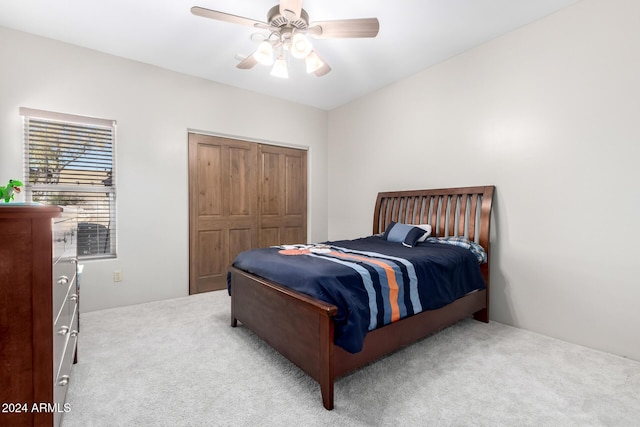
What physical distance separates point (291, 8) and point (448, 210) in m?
2.46

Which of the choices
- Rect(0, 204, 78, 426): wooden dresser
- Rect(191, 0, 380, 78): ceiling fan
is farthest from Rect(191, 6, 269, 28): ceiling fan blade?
Rect(0, 204, 78, 426): wooden dresser

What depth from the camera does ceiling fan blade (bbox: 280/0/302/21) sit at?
189 cm

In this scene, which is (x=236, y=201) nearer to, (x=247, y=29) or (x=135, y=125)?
(x=135, y=125)

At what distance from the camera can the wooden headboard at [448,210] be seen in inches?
114

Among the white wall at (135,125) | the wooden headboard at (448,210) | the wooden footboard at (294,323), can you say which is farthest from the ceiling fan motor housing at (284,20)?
the wooden headboard at (448,210)

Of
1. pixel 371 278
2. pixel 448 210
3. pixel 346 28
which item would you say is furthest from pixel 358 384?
pixel 346 28

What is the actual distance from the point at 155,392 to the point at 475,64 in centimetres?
394

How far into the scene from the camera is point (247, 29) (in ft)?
9.15

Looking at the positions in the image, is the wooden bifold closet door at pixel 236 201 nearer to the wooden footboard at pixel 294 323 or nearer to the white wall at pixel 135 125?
the white wall at pixel 135 125

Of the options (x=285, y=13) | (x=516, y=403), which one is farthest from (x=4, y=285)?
(x=516, y=403)

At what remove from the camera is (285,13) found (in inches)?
77.9

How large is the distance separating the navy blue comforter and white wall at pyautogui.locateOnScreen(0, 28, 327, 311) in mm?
1505

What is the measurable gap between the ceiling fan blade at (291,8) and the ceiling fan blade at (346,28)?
19 centimetres

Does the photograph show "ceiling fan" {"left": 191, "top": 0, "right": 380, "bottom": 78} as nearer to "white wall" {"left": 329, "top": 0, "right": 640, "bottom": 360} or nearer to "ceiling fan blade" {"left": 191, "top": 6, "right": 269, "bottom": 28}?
"ceiling fan blade" {"left": 191, "top": 6, "right": 269, "bottom": 28}
